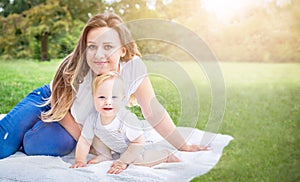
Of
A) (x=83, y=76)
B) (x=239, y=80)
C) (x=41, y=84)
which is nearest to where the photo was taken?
(x=83, y=76)

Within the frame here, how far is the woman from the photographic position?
1.74m

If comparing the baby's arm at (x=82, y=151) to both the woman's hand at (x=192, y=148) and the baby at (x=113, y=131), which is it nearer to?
the baby at (x=113, y=131)

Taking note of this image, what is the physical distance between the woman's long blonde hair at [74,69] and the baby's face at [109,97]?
9cm

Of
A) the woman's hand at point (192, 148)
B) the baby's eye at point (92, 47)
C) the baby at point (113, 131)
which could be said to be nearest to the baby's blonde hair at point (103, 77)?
the baby at point (113, 131)

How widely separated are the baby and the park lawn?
Result: 300 millimetres

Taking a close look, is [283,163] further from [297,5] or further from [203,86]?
[297,5]

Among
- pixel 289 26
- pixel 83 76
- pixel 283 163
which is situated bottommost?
pixel 283 163

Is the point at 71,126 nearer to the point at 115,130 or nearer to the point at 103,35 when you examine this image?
the point at 115,130

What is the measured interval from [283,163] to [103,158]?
0.78m

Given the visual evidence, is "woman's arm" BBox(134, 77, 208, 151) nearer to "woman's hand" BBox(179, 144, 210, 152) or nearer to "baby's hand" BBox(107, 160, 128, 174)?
"woman's hand" BBox(179, 144, 210, 152)

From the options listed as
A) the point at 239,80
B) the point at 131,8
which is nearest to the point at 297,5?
the point at 239,80

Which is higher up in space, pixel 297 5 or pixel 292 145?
pixel 297 5

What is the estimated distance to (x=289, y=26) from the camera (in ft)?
7.05

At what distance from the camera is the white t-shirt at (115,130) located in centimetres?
175
